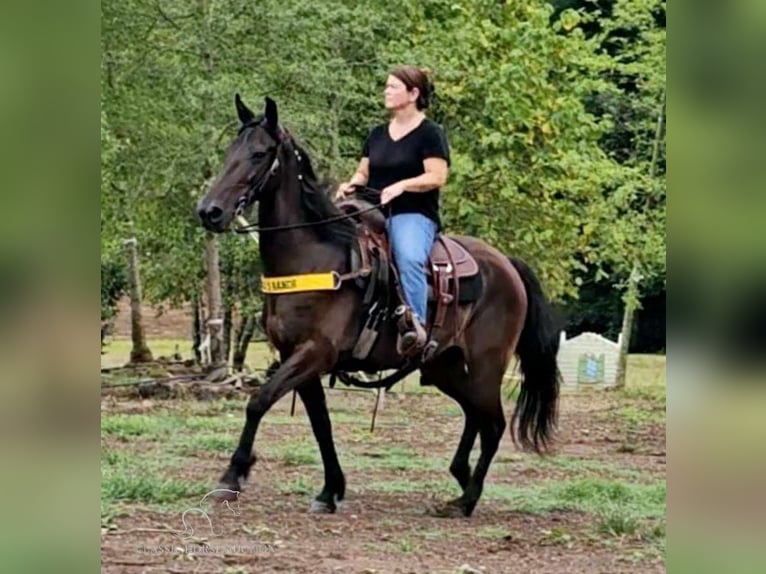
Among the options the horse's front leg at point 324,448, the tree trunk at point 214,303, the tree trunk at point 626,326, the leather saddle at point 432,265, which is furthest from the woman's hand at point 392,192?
the tree trunk at point 214,303

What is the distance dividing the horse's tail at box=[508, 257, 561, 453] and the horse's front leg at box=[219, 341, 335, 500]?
54.6 inches

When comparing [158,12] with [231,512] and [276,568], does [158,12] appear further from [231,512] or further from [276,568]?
[276,568]

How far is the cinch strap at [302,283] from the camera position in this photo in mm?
4848

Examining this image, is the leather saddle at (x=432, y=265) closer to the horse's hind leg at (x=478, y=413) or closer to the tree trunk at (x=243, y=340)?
the horse's hind leg at (x=478, y=413)

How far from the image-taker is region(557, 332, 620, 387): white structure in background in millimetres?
8547

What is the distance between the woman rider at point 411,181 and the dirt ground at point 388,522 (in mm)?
Answer: 967

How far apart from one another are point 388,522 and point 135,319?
4194 mm

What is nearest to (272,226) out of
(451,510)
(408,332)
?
(408,332)

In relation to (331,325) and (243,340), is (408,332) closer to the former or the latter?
(331,325)

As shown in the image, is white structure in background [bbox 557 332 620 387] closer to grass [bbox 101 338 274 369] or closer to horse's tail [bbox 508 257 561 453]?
grass [bbox 101 338 274 369]

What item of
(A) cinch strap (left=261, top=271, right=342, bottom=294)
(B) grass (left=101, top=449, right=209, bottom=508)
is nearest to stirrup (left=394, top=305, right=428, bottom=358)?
(A) cinch strap (left=261, top=271, right=342, bottom=294)

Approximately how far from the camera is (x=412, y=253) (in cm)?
501

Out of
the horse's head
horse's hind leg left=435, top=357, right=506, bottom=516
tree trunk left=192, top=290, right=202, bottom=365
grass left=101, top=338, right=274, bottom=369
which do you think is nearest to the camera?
the horse's head
